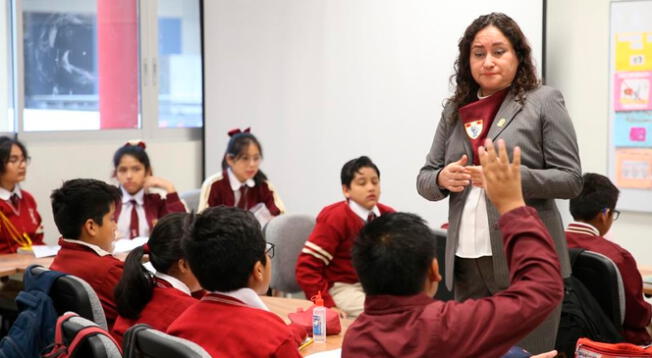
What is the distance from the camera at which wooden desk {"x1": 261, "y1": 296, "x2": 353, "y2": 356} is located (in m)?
2.48

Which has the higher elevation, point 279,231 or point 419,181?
point 419,181

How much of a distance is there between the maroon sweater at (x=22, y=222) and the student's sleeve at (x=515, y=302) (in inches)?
144

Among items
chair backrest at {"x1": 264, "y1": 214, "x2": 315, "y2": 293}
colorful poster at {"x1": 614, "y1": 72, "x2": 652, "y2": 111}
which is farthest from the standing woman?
colorful poster at {"x1": 614, "y1": 72, "x2": 652, "y2": 111}

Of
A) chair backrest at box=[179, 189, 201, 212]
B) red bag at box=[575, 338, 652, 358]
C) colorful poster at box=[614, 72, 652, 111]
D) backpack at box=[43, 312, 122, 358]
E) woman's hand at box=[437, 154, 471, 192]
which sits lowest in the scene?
red bag at box=[575, 338, 652, 358]

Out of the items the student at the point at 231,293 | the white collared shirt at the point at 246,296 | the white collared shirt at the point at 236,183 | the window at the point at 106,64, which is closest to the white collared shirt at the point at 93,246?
the student at the point at 231,293

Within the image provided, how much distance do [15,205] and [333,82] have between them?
2.25 m

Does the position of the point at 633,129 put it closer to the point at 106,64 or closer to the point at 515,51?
the point at 515,51

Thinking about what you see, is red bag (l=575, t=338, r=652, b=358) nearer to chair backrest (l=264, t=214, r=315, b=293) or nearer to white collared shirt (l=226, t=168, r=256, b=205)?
chair backrest (l=264, t=214, r=315, b=293)

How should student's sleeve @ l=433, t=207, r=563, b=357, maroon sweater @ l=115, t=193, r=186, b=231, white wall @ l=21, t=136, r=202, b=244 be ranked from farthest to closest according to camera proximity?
white wall @ l=21, t=136, r=202, b=244, maroon sweater @ l=115, t=193, r=186, b=231, student's sleeve @ l=433, t=207, r=563, b=357

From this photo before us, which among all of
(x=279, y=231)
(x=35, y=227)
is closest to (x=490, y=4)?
(x=279, y=231)

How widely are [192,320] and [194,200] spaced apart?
366cm

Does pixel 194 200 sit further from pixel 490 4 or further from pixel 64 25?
pixel 490 4

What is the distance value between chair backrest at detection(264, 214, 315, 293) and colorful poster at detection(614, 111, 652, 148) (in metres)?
1.91

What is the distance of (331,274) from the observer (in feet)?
13.4
